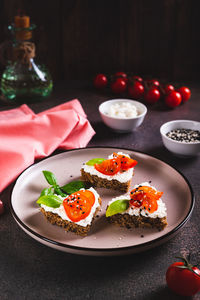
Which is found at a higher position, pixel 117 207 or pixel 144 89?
pixel 117 207

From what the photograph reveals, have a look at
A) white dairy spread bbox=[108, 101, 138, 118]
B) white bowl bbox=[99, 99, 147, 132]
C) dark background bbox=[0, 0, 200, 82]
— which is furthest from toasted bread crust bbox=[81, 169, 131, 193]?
dark background bbox=[0, 0, 200, 82]

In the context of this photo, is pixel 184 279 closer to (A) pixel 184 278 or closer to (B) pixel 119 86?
(A) pixel 184 278

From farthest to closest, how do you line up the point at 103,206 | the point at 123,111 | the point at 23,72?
1. the point at 23,72
2. the point at 123,111
3. the point at 103,206

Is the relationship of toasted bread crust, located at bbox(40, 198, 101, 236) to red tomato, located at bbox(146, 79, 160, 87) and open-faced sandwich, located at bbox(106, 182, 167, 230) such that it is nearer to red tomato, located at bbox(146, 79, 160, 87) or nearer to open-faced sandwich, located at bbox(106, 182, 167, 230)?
open-faced sandwich, located at bbox(106, 182, 167, 230)

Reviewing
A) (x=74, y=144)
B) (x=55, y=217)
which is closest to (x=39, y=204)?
(x=55, y=217)

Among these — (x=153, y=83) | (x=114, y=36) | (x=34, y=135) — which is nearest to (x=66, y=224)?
(x=34, y=135)

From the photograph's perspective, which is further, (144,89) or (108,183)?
(144,89)

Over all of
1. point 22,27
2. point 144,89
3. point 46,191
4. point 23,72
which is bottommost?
point 144,89
